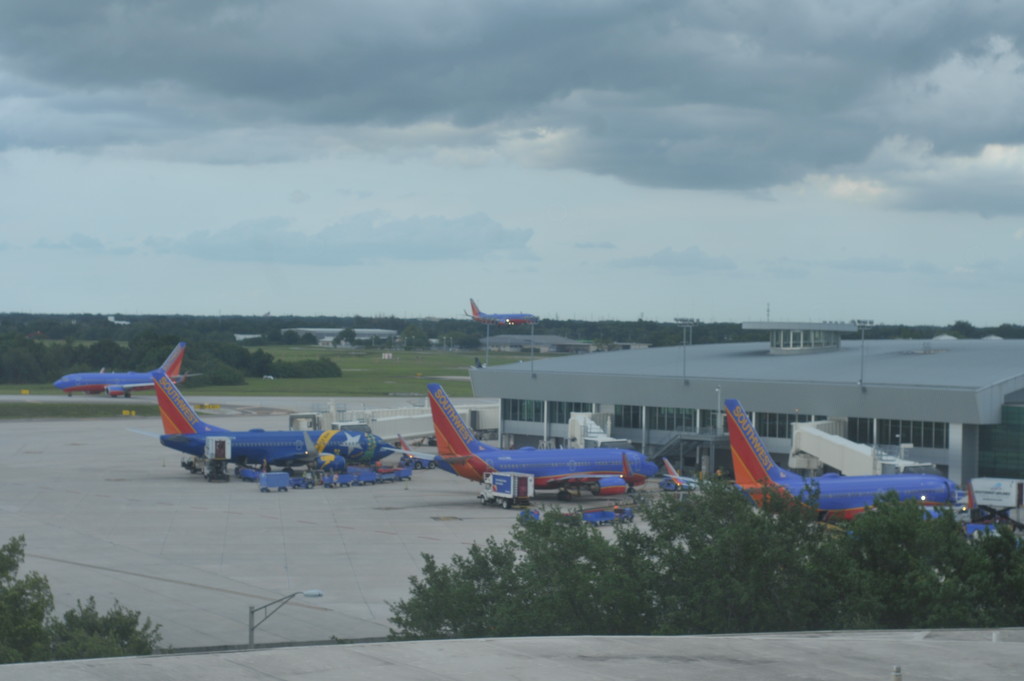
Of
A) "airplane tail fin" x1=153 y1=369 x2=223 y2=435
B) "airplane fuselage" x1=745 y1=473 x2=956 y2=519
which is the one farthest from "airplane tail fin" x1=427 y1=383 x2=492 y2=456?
"airplane fuselage" x1=745 y1=473 x2=956 y2=519

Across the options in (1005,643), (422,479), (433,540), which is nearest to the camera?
(1005,643)

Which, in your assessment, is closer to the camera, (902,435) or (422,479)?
(902,435)

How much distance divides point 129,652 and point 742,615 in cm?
1831

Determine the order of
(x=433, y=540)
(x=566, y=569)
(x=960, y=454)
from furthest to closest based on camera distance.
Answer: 1. (x=960, y=454)
2. (x=433, y=540)
3. (x=566, y=569)

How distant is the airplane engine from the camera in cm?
7919

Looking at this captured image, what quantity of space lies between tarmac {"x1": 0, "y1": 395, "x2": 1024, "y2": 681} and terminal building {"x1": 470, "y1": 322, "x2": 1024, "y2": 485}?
1650cm

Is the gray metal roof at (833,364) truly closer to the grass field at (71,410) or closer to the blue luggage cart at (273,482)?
the blue luggage cart at (273,482)

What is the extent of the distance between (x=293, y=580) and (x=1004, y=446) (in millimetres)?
56357

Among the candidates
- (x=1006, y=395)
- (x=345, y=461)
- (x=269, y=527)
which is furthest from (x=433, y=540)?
(x=1006, y=395)

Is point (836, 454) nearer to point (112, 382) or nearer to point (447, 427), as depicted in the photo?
point (447, 427)

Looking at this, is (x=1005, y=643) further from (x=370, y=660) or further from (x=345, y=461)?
(x=345, y=461)

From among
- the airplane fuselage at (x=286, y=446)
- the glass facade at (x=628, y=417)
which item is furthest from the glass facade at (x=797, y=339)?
the airplane fuselage at (x=286, y=446)

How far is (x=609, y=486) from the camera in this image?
79250mm

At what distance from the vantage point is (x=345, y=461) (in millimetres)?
90500
